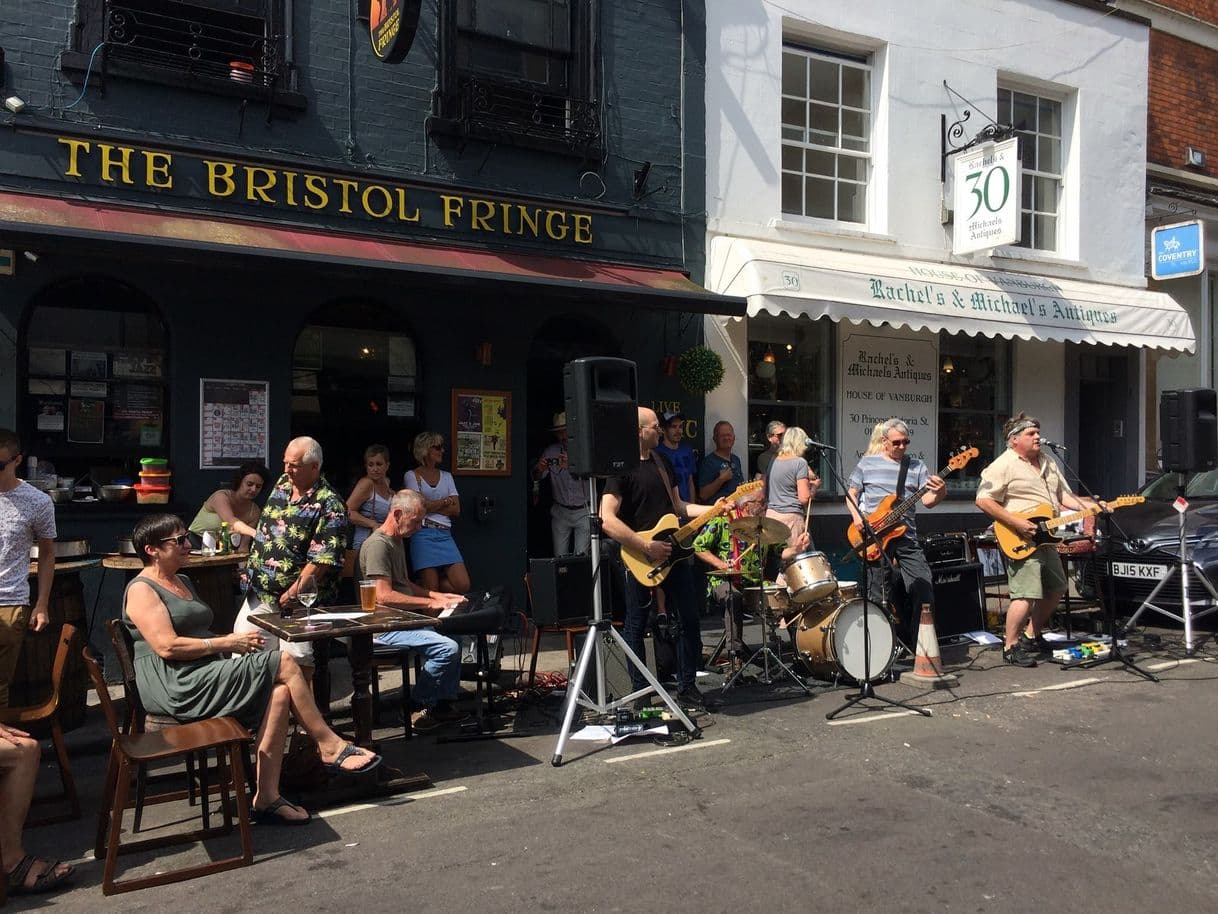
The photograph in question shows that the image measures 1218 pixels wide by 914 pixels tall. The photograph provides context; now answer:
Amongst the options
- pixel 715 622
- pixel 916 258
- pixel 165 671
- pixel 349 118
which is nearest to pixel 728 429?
pixel 715 622

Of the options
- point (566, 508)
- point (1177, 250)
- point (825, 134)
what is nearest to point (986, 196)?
point (825, 134)

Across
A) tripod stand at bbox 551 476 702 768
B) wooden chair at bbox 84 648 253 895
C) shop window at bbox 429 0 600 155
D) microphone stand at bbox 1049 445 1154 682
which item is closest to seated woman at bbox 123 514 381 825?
wooden chair at bbox 84 648 253 895

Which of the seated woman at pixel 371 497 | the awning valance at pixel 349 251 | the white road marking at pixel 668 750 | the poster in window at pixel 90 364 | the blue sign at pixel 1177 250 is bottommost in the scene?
the white road marking at pixel 668 750

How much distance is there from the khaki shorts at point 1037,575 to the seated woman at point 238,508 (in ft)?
19.1

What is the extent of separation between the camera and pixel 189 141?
795 centimetres

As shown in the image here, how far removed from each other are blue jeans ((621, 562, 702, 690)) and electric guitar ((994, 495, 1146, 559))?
3.06m

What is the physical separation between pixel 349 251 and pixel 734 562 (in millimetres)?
3846

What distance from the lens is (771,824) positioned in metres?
4.52

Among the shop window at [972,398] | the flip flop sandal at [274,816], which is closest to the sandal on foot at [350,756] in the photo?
the flip flop sandal at [274,816]

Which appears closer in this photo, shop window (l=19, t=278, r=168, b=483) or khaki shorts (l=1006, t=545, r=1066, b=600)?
shop window (l=19, t=278, r=168, b=483)

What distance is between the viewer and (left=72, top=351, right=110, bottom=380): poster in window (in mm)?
7688

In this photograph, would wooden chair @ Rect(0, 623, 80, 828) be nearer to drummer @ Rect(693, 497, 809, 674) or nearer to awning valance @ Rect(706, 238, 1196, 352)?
drummer @ Rect(693, 497, 809, 674)

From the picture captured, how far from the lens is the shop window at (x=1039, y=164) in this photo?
12891mm

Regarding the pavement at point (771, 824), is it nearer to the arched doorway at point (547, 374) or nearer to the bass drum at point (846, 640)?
the bass drum at point (846, 640)
